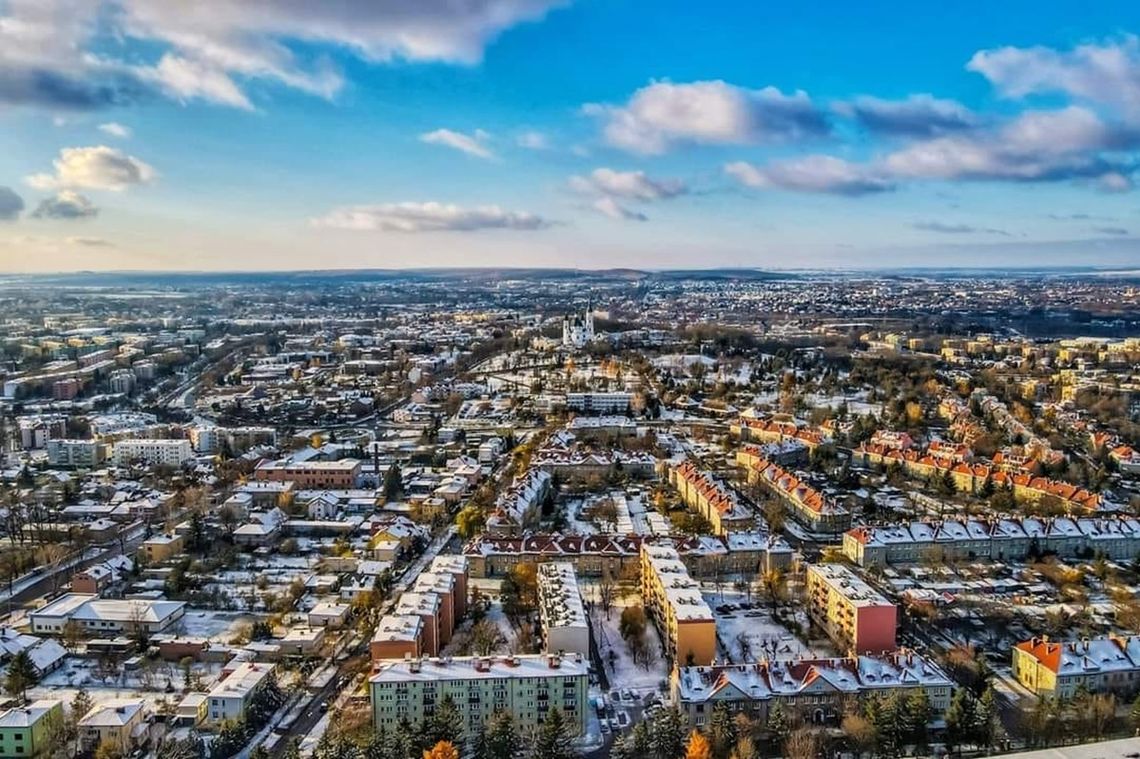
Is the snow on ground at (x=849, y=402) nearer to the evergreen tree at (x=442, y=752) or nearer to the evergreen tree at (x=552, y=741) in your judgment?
the evergreen tree at (x=552, y=741)

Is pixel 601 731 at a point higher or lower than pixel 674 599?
lower

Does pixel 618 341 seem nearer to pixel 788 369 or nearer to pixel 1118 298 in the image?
pixel 788 369

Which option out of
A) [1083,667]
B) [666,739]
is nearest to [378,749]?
[666,739]

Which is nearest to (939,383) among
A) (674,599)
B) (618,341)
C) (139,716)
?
(618,341)

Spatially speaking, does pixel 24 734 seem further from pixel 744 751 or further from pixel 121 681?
pixel 744 751

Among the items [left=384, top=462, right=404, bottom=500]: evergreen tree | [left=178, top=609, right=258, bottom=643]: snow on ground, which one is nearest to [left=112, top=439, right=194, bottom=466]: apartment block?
[left=384, top=462, right=404, bottom=500]: evergreen tree

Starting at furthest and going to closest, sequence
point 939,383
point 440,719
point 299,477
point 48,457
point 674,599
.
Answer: point 939,383 → point 48,457 → point 299,477 → point 674,599 → point 440,719
